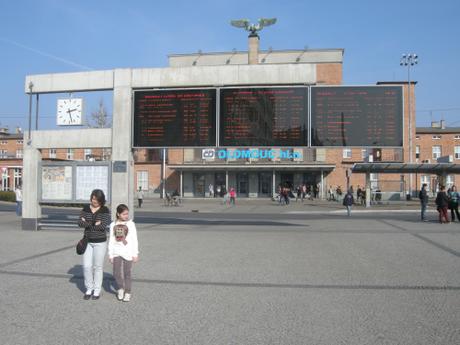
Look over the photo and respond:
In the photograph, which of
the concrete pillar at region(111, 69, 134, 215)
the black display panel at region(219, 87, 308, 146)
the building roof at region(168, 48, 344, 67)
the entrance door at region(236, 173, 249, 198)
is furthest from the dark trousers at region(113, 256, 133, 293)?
the building roof at region(168, 48, 344, 67)

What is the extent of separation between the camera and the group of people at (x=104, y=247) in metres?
Result: 6.56

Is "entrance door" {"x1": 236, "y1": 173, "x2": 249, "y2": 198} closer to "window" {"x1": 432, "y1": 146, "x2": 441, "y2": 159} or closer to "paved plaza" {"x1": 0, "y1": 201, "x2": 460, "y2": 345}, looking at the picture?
"window" {"x1": 432, "y1": 146, "x2": 441, "y2": 159}

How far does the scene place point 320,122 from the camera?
13781 millimetres

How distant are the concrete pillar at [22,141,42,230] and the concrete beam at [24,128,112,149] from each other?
287mm

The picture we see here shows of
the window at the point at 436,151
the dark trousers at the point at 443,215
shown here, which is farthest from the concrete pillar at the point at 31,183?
the window at the point at 436,151

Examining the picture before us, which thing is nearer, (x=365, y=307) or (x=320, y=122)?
(x=365, y=307)

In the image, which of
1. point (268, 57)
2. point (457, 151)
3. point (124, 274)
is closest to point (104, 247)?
point (124, 274)

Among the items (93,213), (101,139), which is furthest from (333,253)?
(101,139)

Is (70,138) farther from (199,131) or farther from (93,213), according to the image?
(93,213)

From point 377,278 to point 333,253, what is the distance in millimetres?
2941

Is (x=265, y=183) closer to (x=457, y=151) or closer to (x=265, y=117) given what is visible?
(x=457, y=151)

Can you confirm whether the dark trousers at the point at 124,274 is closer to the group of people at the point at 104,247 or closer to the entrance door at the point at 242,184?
the group of people at the point at 104,247

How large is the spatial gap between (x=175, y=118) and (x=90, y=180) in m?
3.38

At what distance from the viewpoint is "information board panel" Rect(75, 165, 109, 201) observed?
14.6 metres
